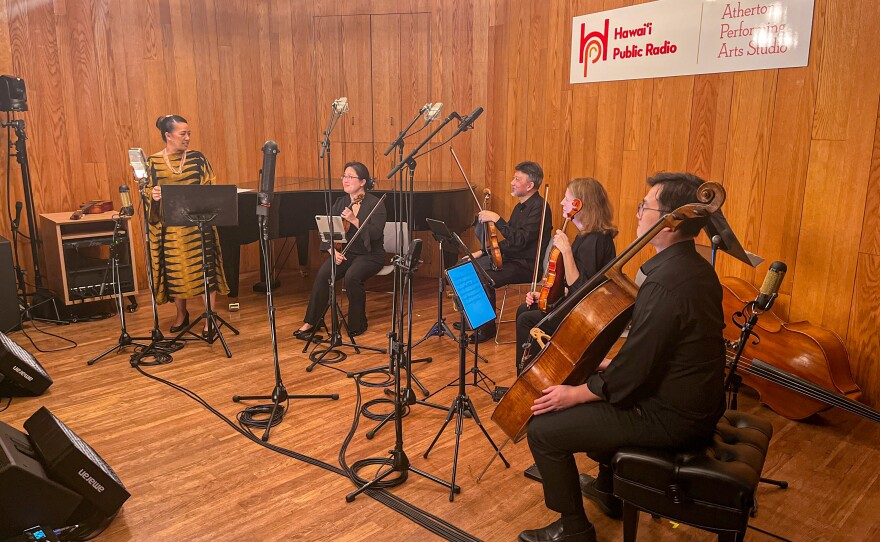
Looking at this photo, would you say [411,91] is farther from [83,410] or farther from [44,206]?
[83,410]

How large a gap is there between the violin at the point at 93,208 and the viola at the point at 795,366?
16.1ft

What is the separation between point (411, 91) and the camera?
682cm

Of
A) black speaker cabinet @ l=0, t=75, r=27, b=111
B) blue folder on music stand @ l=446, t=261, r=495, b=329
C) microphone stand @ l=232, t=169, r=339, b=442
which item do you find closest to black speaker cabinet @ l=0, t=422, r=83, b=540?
microphone stand @ l=232, t=169, r=339, b=442

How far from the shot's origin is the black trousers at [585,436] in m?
2.29

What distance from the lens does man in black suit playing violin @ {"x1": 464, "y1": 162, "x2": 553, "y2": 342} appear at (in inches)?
195

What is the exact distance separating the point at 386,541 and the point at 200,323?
3.39 metres

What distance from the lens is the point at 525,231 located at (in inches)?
195

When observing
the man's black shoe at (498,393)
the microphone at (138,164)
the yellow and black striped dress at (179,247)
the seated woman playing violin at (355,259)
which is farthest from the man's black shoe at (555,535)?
the microphone at (138,164)

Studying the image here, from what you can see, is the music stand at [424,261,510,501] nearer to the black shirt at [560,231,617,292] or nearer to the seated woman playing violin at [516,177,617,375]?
the seated woman playing violin at [516,177,617,375]

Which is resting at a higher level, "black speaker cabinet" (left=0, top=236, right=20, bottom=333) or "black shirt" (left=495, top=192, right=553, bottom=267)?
"black shirt" (left=495, top=192, right=553, bottom=267)

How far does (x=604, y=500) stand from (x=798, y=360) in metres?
1.58

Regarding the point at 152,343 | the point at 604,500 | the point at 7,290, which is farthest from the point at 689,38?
the point at 7,290

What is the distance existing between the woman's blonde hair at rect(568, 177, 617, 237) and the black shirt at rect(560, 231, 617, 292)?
4 centimetres

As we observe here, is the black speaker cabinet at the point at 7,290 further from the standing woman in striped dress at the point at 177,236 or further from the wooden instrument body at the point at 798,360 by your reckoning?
the wooden instrument body at the point at 798,360
